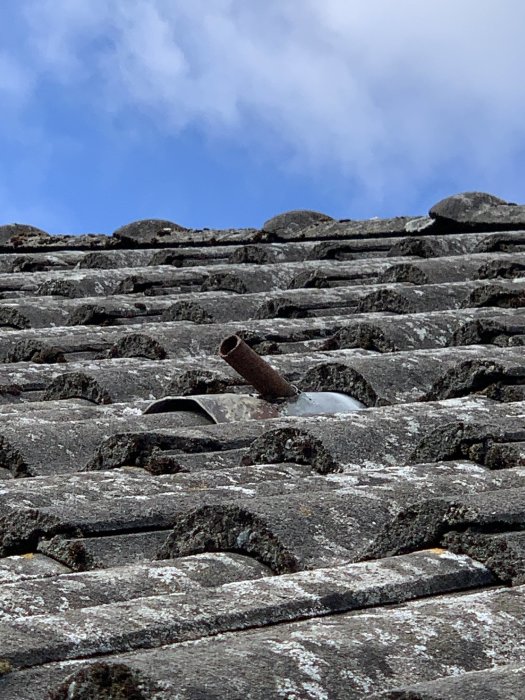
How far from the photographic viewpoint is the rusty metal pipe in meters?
4.08

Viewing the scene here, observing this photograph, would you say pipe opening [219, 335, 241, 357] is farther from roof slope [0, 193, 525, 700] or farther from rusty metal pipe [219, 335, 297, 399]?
roof slope [0, 193, 525, 700]

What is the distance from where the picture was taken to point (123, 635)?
7.19 feet

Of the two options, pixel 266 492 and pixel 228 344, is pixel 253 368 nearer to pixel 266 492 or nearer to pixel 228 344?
pixel 228 344

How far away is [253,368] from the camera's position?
420 centimetres

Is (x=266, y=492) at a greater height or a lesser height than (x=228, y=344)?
lesser

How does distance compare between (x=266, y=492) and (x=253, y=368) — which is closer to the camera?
(x=266, y=492)

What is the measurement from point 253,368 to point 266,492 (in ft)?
3.53

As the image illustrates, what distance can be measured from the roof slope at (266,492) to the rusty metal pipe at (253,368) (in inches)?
3.1

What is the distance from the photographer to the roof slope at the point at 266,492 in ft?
7.02

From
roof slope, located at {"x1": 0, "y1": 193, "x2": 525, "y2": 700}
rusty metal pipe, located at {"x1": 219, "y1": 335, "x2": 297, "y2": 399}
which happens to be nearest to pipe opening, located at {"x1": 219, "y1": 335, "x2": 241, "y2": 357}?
rusty metal pipe, located at {"x1": 219, "y1": 335, "x2": 297, "y2": 399}

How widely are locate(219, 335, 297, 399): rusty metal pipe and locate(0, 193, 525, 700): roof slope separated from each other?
8 centimetres

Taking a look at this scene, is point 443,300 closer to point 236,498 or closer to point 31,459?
point 31,459

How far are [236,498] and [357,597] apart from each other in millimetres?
685

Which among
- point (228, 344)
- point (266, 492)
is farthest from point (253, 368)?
point (266, 492)
